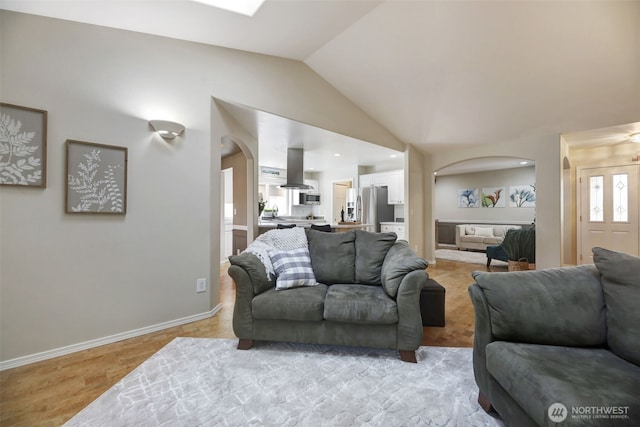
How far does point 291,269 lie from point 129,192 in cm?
162

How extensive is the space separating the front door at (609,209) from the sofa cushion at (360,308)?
5.76m

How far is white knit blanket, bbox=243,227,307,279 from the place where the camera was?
2320mm

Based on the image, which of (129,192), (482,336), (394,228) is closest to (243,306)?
(129,192)

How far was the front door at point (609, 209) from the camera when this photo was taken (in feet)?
15.6

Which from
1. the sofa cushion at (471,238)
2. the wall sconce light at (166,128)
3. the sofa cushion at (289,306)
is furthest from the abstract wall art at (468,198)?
the wall sconce light at (166,128)

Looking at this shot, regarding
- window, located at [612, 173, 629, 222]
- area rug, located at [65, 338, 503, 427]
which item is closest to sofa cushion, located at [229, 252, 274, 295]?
area rug, located at [65, 338, 503, 427]

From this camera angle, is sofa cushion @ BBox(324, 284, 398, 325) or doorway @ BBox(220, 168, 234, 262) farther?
doorway @ BBox(220, 168, 234, 262)

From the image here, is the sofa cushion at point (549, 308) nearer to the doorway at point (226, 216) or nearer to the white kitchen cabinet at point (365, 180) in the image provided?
the doorway at point (226, 216)

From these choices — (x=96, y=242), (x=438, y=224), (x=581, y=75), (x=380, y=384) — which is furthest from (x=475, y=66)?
(x=438, y=224)

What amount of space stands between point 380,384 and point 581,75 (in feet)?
13.6

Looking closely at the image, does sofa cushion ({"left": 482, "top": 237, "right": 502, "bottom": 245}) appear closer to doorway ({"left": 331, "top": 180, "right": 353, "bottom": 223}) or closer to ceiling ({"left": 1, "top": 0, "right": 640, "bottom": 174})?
ceiling ({"left": 1, "top": 0, "right": 640, "bottom": 174})

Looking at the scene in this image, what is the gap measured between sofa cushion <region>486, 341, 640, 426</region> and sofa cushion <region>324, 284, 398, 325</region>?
2.25ft

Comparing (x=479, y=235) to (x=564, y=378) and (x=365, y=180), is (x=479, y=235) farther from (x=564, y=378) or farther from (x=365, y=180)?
(x=564, y=378)

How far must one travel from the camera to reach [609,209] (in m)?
4.98
